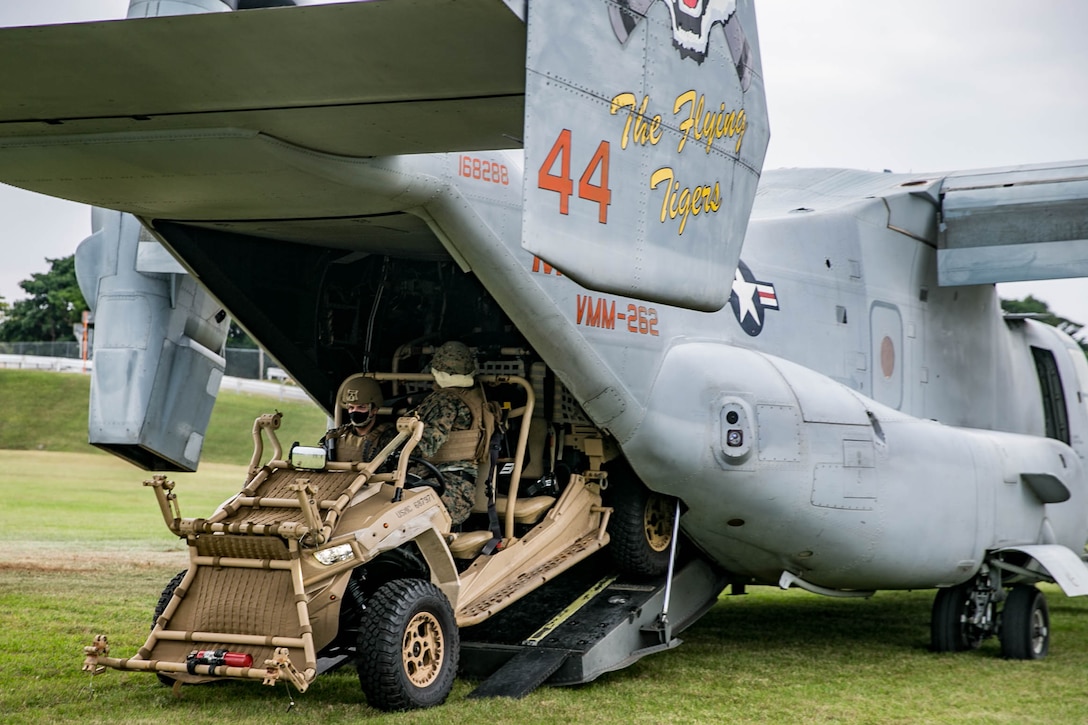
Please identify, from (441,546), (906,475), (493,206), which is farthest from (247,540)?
(906,475)

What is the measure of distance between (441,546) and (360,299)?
270 centimetres

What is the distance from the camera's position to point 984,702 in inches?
315

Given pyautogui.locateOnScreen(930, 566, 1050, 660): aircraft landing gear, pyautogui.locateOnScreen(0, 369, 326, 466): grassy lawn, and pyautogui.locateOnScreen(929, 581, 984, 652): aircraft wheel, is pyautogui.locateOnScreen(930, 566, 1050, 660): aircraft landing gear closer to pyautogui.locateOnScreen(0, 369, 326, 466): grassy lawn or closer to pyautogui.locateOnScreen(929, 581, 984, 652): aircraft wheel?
pyautogui.locateOnScreen(929, 581, 984, 652): aircraft wheel

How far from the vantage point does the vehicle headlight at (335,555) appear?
6637 mm

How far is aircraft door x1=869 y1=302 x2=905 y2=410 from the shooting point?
34.9ft

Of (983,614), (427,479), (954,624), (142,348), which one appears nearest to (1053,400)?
(983,614)

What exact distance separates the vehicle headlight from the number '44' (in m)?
2.49

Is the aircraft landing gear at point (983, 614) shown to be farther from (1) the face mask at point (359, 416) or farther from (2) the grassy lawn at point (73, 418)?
(2) the grassy lawn at point (73, 418)

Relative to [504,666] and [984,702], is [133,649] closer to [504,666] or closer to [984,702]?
[504,666]

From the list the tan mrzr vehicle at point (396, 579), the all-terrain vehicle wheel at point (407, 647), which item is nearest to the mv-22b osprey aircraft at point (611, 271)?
the tan mrzr vehicle at point (396, 579)

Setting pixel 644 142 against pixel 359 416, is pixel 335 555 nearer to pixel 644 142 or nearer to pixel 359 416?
pixel 359 416

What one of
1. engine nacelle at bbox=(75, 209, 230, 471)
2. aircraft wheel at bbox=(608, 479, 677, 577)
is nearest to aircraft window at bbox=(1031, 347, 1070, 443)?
aircraft wheel at bbox=(608, 479, 677, 577)

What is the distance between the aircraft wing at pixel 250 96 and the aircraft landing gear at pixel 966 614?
20.7 ft

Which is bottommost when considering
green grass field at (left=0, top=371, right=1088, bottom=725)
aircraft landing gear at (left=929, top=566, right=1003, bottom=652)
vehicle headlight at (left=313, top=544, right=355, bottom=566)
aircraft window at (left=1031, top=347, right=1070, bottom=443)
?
green grass field at (left=0, top=371, right=1088, bottom=725)
